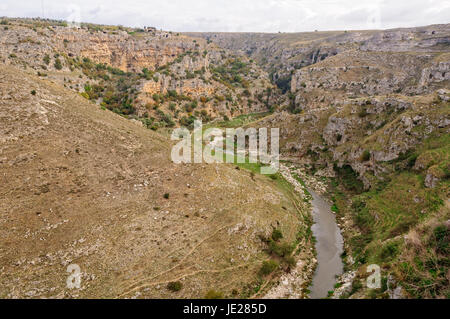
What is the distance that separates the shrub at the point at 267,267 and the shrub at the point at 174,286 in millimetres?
7854

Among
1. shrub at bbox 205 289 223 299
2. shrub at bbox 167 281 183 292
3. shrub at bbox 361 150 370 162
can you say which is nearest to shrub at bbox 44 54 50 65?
shrub at bbox 167 281 183 292

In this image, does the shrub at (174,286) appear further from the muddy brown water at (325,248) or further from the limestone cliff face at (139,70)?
the limestone cliff face at (139,70)

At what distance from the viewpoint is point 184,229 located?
93.0ft

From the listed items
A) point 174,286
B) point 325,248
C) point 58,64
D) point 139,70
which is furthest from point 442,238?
point 139,70

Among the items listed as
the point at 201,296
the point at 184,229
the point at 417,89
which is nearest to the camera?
the point at 201,296

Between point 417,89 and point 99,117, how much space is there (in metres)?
80.5

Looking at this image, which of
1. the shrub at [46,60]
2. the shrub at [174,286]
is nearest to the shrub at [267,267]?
the shrub at [174,286]

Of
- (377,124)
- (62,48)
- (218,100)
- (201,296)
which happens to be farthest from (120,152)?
(62,48)

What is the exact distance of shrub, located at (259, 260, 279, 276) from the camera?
998 inches

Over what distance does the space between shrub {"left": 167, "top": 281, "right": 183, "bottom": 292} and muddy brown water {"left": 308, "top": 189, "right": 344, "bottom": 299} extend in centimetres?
1198

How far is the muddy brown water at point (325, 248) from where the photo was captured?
2575cm

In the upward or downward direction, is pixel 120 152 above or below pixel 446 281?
above

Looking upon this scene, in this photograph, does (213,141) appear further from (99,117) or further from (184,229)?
(184,229)

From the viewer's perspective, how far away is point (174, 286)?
72.6 ft
